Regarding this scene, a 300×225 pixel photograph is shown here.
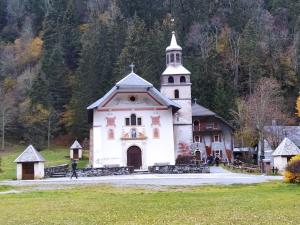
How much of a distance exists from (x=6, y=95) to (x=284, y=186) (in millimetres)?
55547

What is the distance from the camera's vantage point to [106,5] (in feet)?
311

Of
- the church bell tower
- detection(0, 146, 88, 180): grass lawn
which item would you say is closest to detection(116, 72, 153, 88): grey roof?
the church bell tower

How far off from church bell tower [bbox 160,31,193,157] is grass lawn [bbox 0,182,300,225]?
99.5 feet

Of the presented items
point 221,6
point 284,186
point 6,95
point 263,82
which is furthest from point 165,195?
point 221,6

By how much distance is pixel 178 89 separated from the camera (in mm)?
55594

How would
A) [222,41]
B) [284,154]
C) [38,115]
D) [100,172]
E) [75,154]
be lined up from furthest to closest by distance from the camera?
[222,41]
[38,115]
[75,154]
[100,172]
[284,154]

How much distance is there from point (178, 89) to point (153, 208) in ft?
129

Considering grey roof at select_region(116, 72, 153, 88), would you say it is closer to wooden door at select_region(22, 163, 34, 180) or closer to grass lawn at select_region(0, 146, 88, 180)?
grass lawn at select_region(0, 146, 88, 180)

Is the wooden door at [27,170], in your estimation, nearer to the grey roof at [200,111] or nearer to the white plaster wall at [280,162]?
the white plaster wall at [280,162]

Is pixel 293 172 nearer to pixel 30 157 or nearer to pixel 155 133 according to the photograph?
pixel 30 157

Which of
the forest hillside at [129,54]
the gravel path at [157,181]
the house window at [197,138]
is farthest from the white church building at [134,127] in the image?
the forest hillside at [129,54]

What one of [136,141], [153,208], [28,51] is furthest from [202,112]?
[153,208]

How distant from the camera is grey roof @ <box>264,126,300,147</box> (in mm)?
53156

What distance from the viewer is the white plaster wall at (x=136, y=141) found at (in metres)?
49.9
